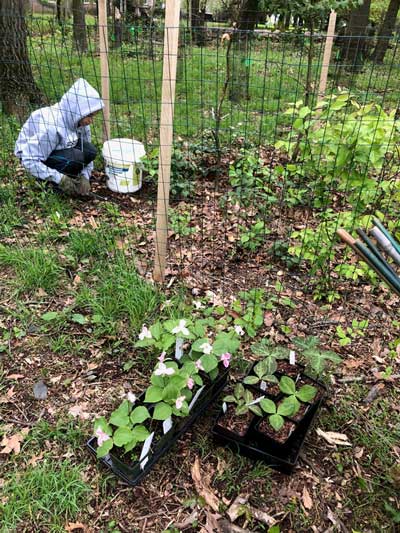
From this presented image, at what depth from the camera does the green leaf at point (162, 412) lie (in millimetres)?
1785

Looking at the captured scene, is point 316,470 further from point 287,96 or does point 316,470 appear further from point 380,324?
point 287,96

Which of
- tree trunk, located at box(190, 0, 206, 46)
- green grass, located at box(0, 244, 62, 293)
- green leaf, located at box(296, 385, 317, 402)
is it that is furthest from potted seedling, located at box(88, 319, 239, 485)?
tree trunk, located at box(190, 0, 206, 46)

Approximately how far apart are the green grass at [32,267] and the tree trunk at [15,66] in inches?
94.2

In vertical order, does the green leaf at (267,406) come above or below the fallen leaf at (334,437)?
above

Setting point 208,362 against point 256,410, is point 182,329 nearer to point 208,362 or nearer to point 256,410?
point 208,362

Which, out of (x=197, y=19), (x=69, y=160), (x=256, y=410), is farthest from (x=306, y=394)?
(x=197, y=19)

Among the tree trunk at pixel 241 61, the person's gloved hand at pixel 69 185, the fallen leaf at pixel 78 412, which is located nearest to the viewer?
the fallen leaf at pixel 78 412

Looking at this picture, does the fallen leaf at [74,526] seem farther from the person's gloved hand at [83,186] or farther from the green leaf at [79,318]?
the person's gloved hand at [83,186]

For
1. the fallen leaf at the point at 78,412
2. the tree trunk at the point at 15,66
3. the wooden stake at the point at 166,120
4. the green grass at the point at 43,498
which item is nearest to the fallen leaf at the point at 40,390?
the fallen leaf at the point at 78,412

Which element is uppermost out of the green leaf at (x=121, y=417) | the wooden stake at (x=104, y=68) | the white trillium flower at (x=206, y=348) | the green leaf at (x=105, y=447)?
the wooden stake at (x=104, y=68)

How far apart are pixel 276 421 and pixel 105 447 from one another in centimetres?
68

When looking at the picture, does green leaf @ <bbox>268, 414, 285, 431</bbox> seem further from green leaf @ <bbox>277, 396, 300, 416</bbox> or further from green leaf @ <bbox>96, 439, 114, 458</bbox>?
green leaf @ <bbox>96, 439, 114, 458</bbox>

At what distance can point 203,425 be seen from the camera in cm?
212

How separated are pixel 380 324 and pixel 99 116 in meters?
3.63
